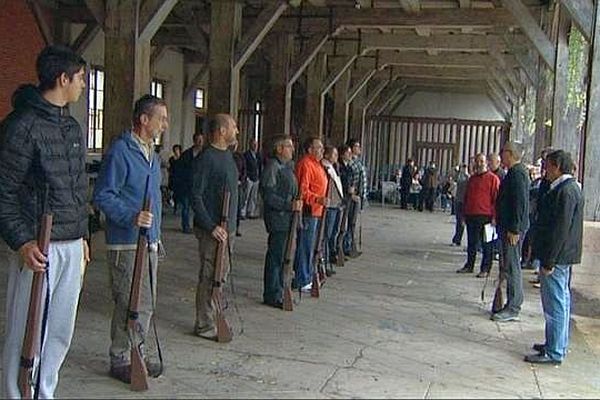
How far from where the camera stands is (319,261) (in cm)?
794

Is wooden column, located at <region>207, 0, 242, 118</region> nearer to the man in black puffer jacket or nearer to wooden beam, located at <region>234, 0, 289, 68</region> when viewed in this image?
wooden beam, located at <region>234, 0, 289, 68</region>

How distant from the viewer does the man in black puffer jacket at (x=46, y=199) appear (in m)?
3.37

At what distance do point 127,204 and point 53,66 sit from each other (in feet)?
3.36

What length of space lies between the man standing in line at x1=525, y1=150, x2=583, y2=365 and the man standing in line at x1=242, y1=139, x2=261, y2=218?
8.92 metres

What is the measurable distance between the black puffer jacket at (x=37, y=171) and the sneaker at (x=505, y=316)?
173 inches

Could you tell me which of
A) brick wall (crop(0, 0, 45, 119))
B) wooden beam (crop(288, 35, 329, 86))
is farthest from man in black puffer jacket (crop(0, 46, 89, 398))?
wooden beam (crop(288, 35, 329, 86))

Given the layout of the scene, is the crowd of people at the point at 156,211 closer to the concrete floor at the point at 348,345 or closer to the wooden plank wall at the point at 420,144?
the concrete floor at the point at 348,345

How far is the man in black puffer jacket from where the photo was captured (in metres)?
3.37

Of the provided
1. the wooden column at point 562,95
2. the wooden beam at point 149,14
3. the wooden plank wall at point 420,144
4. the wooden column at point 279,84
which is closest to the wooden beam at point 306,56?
the wooden column at point 279,84

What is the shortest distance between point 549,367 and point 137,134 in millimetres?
3323

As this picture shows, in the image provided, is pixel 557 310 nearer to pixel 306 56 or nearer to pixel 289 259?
pixel 289 259

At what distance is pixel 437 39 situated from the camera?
635 inches

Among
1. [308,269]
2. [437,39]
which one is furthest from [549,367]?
[437,39]

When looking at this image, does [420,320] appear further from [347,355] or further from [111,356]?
[111,356]
